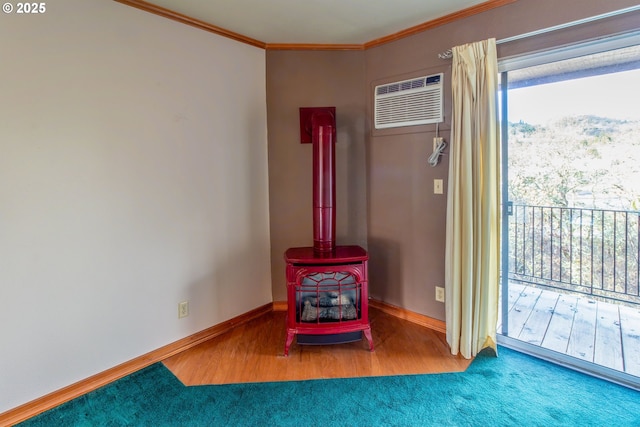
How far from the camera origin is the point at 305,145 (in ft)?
9.95

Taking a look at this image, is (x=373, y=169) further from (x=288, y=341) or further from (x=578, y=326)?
(x=578, y=326)

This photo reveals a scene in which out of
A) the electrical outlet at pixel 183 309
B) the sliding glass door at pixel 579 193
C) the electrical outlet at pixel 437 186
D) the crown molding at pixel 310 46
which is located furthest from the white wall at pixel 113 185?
the sliding glass door at pixel 579 193

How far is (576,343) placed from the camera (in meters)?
2.38

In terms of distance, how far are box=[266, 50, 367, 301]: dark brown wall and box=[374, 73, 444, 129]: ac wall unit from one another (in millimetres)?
232

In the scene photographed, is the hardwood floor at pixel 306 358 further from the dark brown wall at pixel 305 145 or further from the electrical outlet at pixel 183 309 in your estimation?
the dark brown wall at pixel 305 145

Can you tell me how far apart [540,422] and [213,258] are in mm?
2236

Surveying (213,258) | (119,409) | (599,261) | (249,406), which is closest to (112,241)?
(213,258)

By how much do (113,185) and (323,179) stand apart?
134cm

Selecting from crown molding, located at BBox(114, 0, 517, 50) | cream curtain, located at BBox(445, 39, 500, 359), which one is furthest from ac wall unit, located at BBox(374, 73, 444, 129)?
crown molding, located at BBox(114, 0, 517, 50)

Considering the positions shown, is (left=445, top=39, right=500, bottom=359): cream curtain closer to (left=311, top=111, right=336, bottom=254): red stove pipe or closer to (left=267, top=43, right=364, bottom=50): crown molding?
(left=311, top=111, right=336, bottom=254): red stove pipe

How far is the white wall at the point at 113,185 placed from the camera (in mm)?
1766

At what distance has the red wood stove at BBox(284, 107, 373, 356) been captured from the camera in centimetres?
236

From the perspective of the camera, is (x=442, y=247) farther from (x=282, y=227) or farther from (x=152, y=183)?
(x=152, y=183)

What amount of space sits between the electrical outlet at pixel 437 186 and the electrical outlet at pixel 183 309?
6.56 feet
